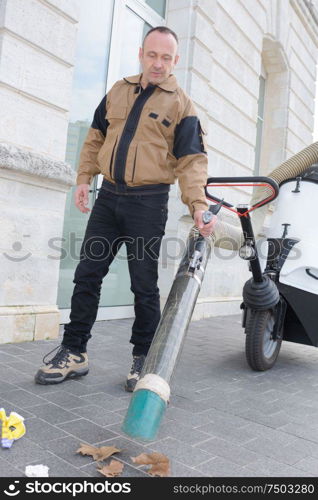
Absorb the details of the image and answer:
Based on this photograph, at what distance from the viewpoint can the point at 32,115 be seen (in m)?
3.70

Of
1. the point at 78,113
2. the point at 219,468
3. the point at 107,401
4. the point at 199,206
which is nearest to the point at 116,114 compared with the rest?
the point at 199,206

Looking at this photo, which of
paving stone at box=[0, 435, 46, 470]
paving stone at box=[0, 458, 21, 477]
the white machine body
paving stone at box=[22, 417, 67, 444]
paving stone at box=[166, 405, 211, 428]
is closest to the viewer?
paving stone at box=[0, 458, 21, 477]

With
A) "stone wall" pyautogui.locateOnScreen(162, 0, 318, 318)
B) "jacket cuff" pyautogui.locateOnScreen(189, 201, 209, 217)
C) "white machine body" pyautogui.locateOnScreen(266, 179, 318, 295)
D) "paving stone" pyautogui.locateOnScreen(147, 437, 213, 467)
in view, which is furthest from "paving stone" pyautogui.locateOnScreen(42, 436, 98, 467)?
"stone wall" pyautogui.locateOnScreen(162, 0, 318, 318)

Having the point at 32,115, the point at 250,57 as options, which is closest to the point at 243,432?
the point at 32,115

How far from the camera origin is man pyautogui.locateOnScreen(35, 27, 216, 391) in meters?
2.54

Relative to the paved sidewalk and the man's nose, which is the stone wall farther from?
the man's nose

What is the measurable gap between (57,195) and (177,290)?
7.06 feet

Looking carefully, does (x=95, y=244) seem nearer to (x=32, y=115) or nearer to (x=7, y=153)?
(x=7, y=153)

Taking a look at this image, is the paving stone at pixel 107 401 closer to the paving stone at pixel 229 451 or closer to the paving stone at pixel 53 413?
the paving stone at pixel 53 413

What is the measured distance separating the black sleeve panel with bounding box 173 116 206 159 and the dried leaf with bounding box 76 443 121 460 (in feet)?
4.85

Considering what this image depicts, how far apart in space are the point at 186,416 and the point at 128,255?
3.02 feet

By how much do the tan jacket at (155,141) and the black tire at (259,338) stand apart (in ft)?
3.86

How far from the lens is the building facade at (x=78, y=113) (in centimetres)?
357
